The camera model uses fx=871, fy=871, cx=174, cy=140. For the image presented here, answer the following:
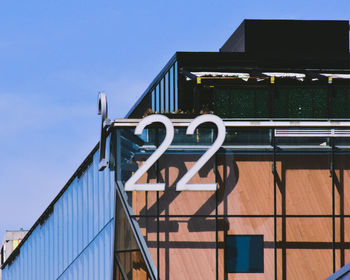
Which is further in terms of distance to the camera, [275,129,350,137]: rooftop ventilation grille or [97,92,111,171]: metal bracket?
[97,92,111,171]: metal bracket

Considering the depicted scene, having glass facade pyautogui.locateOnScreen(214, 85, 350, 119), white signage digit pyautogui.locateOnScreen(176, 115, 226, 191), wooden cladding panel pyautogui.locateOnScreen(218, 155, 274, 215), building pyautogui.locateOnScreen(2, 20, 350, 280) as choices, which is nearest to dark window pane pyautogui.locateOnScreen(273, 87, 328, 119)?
glass facade pyautogui.locateOnScreen(214, 85, 350, 119)

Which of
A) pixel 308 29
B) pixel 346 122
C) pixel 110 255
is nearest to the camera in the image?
pixel 346 122

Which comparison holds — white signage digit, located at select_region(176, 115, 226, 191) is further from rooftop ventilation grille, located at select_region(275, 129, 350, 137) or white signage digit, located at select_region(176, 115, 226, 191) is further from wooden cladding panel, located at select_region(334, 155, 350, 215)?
wooden cladding panel, located at select_region(334, 155, 350, 215)

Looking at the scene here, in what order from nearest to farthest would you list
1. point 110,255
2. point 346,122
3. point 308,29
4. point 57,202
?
point 346,122
point 110,255
point 57,202
point 308,29

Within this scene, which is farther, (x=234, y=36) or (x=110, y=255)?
(x=234, y=36)

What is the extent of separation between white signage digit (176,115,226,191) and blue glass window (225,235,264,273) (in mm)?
2190

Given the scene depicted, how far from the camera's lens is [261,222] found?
106ft

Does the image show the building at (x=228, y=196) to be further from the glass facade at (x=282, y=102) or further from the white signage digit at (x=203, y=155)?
the glass facade at (x=282, y=102)

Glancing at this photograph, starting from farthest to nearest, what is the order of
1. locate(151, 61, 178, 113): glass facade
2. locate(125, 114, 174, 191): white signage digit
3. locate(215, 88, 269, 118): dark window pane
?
locate(151, 61, 178, 113): glass facade → locate(215, 88, 269, 118): dark window pane → locate(125, 114, 174, 191): white signage digit

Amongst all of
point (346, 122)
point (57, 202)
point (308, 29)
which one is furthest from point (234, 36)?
point (346, 122)

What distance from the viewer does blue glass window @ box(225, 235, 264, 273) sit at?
106ft

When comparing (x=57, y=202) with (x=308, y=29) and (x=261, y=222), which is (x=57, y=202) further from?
(x=308, y=29)

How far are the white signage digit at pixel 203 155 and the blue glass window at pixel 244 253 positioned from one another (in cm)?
219

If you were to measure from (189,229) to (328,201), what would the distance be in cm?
525
